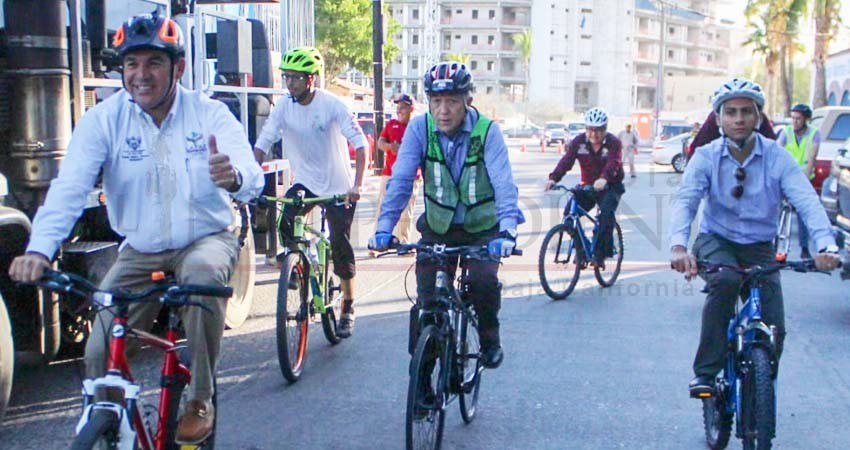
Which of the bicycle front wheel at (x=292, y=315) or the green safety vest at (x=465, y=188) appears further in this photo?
the bicycle front wheel at (x=292, y=315)

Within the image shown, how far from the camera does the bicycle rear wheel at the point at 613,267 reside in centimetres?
1008

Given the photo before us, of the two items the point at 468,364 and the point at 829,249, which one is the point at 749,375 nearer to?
the point at 829,249

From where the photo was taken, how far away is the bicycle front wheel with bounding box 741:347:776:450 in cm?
432

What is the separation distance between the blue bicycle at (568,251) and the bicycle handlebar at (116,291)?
5989 mm

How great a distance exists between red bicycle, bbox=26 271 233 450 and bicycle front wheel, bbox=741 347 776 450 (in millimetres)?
2349

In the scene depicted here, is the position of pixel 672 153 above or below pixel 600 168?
below

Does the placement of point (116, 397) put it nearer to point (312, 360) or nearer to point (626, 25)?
point (312, 360)

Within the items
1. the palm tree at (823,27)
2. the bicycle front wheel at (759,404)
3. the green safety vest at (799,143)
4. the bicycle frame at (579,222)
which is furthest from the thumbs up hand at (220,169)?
the palm tree at (823,27)

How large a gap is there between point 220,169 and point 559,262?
6315mm

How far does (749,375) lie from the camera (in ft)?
14.6

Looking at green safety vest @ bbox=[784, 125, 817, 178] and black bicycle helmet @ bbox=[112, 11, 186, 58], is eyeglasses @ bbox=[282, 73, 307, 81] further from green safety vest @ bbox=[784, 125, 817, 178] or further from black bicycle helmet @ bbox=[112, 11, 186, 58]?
green safety vest @ bbox=[784, 125, 817, 178]

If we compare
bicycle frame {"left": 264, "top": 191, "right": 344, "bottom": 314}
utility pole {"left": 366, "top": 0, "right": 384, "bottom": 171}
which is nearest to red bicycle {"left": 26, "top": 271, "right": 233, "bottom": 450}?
bicycle frame {"left": 264, "top": 191, "right": 344, "bottom": 314}

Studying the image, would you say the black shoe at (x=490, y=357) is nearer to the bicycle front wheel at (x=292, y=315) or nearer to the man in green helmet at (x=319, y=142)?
the bicycle front wheel at (x=292, y=315)

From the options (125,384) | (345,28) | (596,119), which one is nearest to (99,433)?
(125,384)
